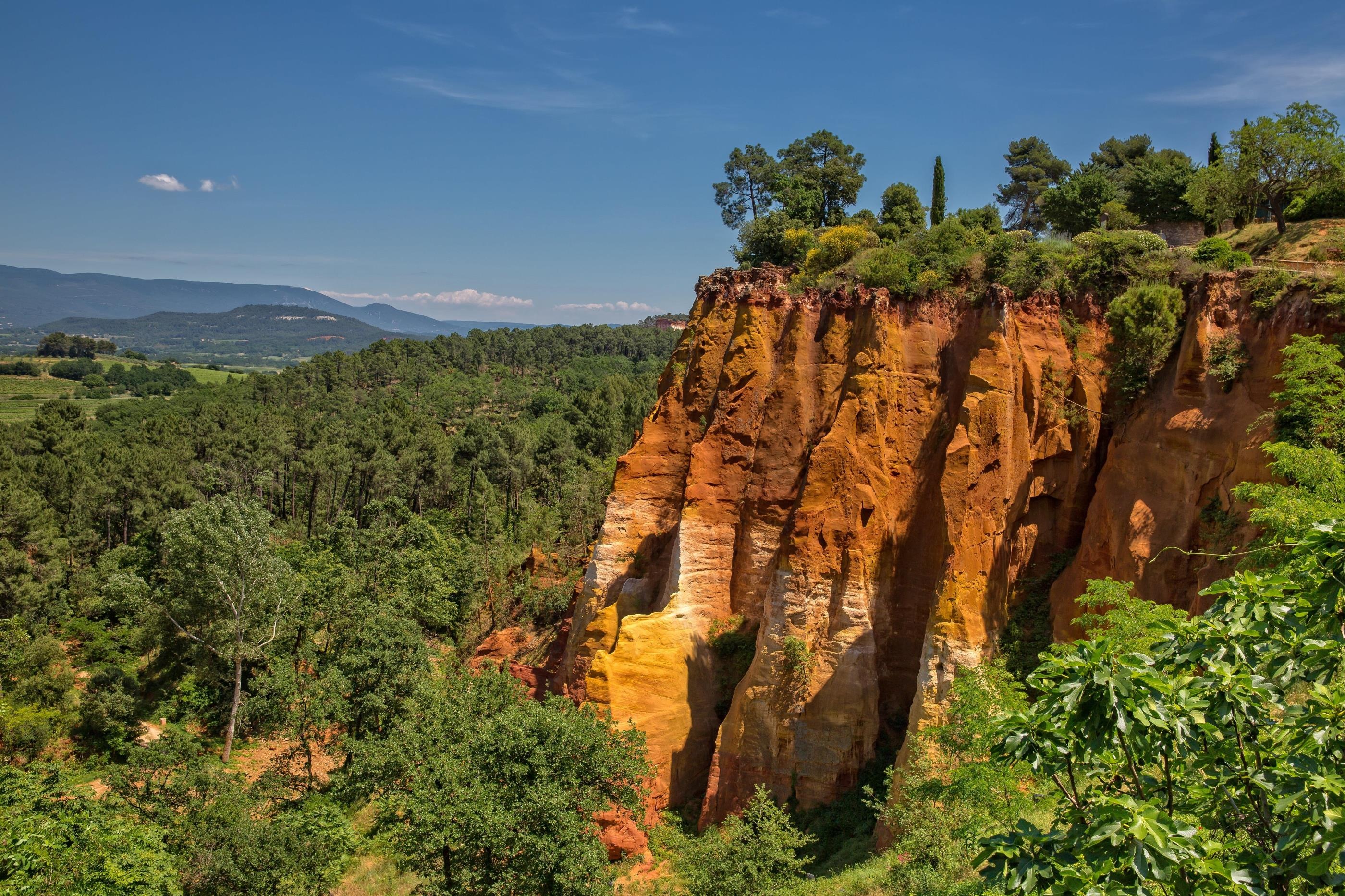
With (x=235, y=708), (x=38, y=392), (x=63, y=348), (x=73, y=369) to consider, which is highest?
(x=63, y=348)

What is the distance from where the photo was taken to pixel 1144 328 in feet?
65.0

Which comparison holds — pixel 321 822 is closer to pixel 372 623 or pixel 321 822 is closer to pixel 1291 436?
pixel 372 623

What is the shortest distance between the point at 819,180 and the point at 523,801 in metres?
40.6

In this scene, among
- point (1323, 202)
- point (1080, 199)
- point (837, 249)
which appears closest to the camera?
point (1323, 202)

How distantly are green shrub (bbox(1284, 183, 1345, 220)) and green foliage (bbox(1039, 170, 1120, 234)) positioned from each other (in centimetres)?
853

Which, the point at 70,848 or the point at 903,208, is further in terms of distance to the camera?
the point at 903,208

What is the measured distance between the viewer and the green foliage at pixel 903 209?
38.7m

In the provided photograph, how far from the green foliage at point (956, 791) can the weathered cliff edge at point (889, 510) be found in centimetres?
121

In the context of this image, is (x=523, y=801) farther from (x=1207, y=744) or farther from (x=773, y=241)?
(x=773, y=241)

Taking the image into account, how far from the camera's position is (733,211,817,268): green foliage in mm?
37656

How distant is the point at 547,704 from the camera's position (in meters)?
21.0

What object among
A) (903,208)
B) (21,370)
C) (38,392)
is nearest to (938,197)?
(903,208)

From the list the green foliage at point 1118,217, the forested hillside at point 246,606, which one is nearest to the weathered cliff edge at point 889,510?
the forested hillside at point 246,606

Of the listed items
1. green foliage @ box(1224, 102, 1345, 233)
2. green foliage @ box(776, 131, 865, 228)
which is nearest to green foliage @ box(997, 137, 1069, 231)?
green foliage @ box(776, 131, 865, 228)
